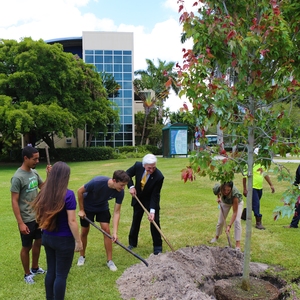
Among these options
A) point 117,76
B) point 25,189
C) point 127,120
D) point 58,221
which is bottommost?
point 58,221

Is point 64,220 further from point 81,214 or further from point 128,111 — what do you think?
point 128,111

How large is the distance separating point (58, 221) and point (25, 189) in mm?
1209

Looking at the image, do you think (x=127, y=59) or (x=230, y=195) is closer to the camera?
(x=230, y=195)

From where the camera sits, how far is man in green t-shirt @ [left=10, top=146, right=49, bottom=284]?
4.21 meters

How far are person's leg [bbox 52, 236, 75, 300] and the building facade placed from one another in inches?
1259

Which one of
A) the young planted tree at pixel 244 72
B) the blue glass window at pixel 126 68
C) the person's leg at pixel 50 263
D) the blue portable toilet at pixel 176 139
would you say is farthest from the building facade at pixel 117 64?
the person's leg at pixel 50 263

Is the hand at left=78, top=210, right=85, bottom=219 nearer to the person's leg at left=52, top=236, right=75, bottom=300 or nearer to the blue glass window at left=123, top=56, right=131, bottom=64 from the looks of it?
the person's leg at left=52, top=236, right=75, bottom=300

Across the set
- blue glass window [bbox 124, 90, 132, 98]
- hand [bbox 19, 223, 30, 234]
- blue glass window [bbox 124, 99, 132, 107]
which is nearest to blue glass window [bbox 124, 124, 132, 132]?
blue glass window [bbox 124, 99, 132, 107]

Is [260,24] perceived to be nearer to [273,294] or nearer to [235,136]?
[235,136]

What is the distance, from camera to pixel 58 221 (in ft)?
10.9

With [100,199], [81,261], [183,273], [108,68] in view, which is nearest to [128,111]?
[108,68]

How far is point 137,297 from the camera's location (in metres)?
4.00

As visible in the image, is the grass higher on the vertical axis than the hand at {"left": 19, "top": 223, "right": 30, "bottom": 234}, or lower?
lower

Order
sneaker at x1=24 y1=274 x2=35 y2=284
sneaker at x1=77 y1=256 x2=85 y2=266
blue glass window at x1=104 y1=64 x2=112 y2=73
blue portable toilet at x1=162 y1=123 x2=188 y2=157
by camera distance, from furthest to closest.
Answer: blue glass window at x1=104 y1=64 x2=112 y2=73 → blue portable toilet at x1=162 y1=123 x2=188 y2=157 → sneaker at x1=77 y1=256 x2=85 y2=266 → sneaker at x1=24 y1=274 x2=35 y2=284
